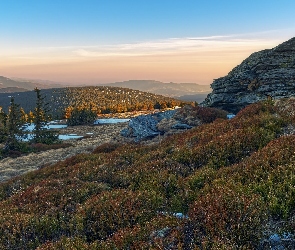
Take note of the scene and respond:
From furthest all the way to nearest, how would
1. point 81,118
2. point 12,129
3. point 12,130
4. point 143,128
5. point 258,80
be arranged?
point 81,118, point 12,129, point 12,130, point 143,128, point 258,80

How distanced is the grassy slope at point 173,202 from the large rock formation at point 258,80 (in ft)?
42.3

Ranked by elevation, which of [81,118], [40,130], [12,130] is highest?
[12,130]

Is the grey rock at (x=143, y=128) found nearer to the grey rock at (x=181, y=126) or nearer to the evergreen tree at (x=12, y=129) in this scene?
the grey rock at (x=181, y=126)

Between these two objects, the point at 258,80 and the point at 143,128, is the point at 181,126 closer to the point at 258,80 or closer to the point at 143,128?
the point at 143,128

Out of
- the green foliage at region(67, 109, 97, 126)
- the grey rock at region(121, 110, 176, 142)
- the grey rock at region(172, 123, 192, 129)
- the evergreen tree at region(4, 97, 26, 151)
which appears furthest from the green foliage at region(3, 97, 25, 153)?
the green foliage at region(67, 109, 97, 126)

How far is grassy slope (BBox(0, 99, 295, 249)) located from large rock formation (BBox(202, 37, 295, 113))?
12884mm

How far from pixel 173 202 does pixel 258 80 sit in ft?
73.3

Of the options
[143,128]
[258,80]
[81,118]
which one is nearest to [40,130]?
[143,128]

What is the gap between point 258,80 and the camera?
2692 centimetres

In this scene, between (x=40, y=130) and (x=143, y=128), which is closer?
(x=143, y=128)

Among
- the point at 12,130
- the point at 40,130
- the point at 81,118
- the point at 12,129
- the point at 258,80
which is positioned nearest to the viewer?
the point at 258,80

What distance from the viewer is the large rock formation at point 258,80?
25.1 metres

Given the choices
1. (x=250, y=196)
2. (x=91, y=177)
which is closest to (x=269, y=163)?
(x=250, y=196)

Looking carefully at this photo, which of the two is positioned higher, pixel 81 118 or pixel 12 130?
pixel 12 130
